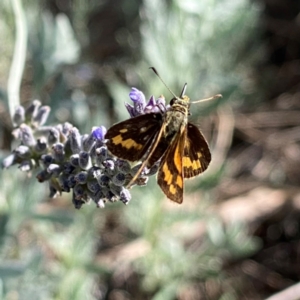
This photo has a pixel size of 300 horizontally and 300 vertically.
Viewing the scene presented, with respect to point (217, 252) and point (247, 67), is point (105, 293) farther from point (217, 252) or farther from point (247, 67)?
point (247, 67)

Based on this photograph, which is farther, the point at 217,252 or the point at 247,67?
the point at 247,67

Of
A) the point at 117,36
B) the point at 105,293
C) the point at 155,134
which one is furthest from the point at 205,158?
the point at 117,36

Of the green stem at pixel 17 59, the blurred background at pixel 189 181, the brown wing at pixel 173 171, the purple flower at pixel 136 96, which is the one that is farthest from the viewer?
the blurred background at pixel 189 181

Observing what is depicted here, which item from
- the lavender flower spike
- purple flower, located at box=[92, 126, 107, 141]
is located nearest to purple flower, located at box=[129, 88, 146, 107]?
Result: the lavender flower spike

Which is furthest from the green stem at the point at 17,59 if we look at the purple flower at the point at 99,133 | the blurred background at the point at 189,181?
the purple flower at the point at 99,133

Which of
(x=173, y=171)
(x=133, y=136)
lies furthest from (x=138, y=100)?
(x=173, y=171)

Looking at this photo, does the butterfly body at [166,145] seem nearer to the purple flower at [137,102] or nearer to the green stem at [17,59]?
the purple flower at [137,102]

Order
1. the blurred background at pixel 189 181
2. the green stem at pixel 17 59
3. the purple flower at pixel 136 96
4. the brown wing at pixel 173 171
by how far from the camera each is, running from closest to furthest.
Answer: the brown wing at pixel 173 171 → the purple flower at pixel 136 96 → the green stem at pixel 17 59 → the blurred background at pixel 189 181

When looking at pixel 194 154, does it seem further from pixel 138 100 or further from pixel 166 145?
pixel 138 100
